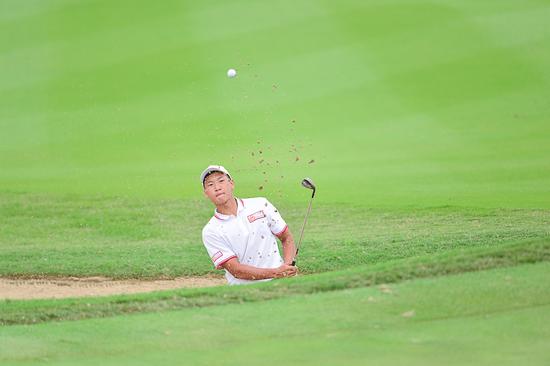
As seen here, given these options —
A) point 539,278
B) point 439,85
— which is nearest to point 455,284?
point 539,278

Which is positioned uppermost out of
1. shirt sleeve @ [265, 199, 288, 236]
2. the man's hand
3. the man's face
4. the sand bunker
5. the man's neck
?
the man's face

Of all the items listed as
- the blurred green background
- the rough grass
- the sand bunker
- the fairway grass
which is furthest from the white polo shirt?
the blurred green background

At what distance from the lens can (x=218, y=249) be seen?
8.84 meters

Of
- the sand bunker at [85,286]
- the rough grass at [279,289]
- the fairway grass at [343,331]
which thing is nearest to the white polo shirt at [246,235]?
the rough grass at [279,289]

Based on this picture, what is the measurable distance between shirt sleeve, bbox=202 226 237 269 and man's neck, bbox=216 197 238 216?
23 cm

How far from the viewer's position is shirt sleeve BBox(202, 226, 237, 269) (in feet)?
28.9

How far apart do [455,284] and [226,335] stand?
158cm

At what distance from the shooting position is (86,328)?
686cm

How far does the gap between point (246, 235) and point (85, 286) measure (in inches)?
92.9

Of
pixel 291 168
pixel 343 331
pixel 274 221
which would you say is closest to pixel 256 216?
pixel 274 221

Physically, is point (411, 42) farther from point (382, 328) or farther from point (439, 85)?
point (382, 328)

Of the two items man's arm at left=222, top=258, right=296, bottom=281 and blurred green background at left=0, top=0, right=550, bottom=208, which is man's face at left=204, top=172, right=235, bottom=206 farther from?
blurred green background at left=0, top=0, right=550, bottom=208

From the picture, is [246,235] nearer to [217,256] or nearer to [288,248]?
[217,256]

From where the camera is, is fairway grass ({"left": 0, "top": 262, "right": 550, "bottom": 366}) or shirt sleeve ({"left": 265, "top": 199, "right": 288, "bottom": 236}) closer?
fairway grass ({"left": 0, "top": 262, "right": 550, "bottom": 366})
